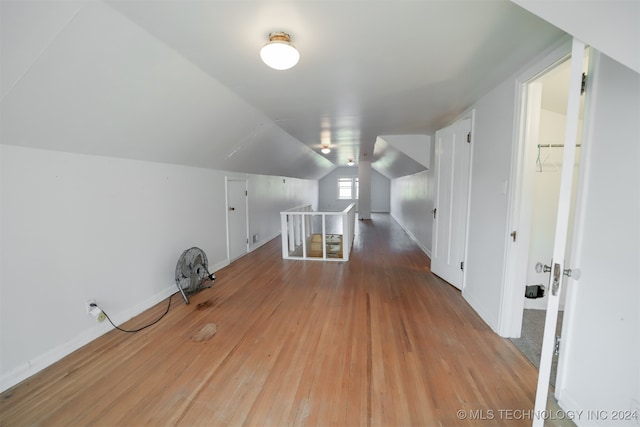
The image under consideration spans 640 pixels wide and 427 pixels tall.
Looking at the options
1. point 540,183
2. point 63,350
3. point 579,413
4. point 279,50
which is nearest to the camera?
point 579,413

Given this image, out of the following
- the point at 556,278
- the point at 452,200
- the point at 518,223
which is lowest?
the point at 556,278

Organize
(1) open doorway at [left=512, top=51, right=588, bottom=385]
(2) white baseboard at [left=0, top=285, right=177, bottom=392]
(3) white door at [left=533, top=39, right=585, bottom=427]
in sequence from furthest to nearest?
(1) open doorway at [left=512, top=51, right=588, bottom=385] → (2) white baseboard at [left=0, top=285, right=177, bottom=392] → (3) white door at [left=533, top=39, right=585, bottom=427]

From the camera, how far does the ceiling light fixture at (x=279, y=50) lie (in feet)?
4.96

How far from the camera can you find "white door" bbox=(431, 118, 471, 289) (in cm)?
292

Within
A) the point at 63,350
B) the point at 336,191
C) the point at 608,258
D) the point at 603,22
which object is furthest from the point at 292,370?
the point at 336,191

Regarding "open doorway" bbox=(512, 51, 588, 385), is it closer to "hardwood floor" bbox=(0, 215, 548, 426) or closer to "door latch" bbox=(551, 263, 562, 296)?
"hardwood floor" bbox=(0, 215, 548, 426)

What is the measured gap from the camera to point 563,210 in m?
1.05

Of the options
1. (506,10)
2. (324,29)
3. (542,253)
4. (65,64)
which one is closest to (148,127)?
(65,64)

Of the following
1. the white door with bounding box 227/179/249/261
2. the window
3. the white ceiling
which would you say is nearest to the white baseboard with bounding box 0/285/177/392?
the white ceiling

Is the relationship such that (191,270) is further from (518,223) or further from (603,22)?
(603,22)

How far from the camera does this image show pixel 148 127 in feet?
7.36

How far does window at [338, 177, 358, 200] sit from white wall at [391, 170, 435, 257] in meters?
4.81

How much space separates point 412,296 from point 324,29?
109 inches

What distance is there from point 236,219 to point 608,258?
440 cm
